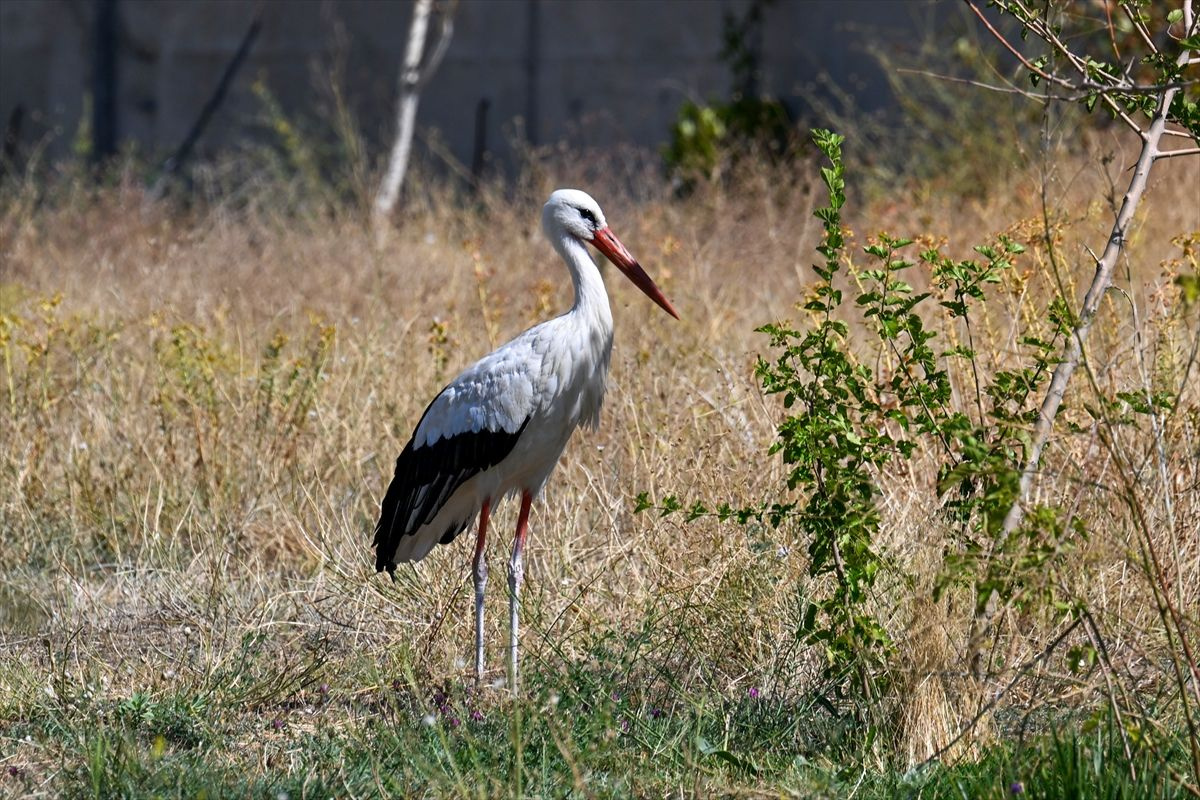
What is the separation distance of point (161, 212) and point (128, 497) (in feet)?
14.8

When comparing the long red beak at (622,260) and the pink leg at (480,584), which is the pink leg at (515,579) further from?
the long red beak at (622,260)

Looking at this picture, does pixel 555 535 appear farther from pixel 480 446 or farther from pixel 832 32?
pixel 832 32

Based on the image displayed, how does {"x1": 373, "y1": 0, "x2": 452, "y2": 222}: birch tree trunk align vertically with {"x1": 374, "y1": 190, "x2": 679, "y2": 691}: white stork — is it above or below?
above

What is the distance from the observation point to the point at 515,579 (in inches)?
171

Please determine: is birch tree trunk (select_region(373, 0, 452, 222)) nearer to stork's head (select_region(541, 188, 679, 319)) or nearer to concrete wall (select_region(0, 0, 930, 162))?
concrete wall (select_region(0, 0, 930, 162))

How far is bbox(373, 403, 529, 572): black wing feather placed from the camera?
4.42 m

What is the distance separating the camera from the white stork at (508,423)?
14.3ft

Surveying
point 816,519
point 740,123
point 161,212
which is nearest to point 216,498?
point 816,519

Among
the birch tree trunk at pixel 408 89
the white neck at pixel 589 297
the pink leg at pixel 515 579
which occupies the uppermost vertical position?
the birch tree trunk at pixel 408 89

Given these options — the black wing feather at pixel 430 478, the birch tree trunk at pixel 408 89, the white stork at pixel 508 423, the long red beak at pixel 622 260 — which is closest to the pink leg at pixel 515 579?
the white stork at pixel 508 423

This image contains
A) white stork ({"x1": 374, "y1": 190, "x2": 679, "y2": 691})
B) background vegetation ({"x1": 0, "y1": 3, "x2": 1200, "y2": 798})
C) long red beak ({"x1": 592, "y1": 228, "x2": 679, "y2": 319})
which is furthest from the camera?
long red beak ({"x1": 592, "y1": 228, "x2": 679, "y2": 319})

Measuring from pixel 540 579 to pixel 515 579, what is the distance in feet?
1.00

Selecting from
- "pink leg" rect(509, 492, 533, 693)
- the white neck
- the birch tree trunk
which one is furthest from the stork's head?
the birch tree trunk

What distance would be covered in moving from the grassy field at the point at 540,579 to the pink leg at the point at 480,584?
0.07m
